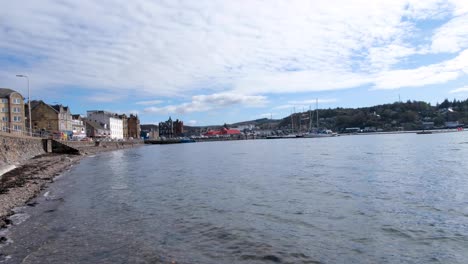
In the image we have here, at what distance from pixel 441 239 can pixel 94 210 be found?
1473 centimetres

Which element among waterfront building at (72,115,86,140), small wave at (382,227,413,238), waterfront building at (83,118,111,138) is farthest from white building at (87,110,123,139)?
small wave at (382,227,413,238)

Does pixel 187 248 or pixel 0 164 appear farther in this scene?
pixel 0 164

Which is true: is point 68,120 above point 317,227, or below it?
above

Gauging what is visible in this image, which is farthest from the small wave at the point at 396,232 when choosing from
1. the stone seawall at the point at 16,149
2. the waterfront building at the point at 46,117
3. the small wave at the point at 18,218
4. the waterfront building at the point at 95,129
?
the waterfront building at the point at 95,129

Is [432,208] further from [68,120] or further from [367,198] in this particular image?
[68,120]

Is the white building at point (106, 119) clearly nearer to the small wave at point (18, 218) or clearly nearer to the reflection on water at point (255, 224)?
the reflection on water at point (255, 224)

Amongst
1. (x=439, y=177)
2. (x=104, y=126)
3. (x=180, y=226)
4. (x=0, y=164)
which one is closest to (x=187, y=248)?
(x=180, y=226)

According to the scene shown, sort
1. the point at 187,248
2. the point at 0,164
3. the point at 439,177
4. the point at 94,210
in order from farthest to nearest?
the point at 0,164 → the point at 439,177 → the point at 94,210 → the point at 187,248

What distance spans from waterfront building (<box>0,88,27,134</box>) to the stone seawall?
3184cm

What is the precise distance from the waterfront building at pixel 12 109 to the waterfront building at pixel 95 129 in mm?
51442

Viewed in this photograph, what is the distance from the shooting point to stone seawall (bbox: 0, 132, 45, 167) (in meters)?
39.8

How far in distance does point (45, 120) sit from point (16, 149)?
68.7 meters

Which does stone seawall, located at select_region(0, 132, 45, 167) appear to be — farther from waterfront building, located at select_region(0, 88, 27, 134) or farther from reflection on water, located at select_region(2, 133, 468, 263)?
waterfront building, located at select_region(0, 88, 27, 134)

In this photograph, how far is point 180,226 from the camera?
14867 mm
